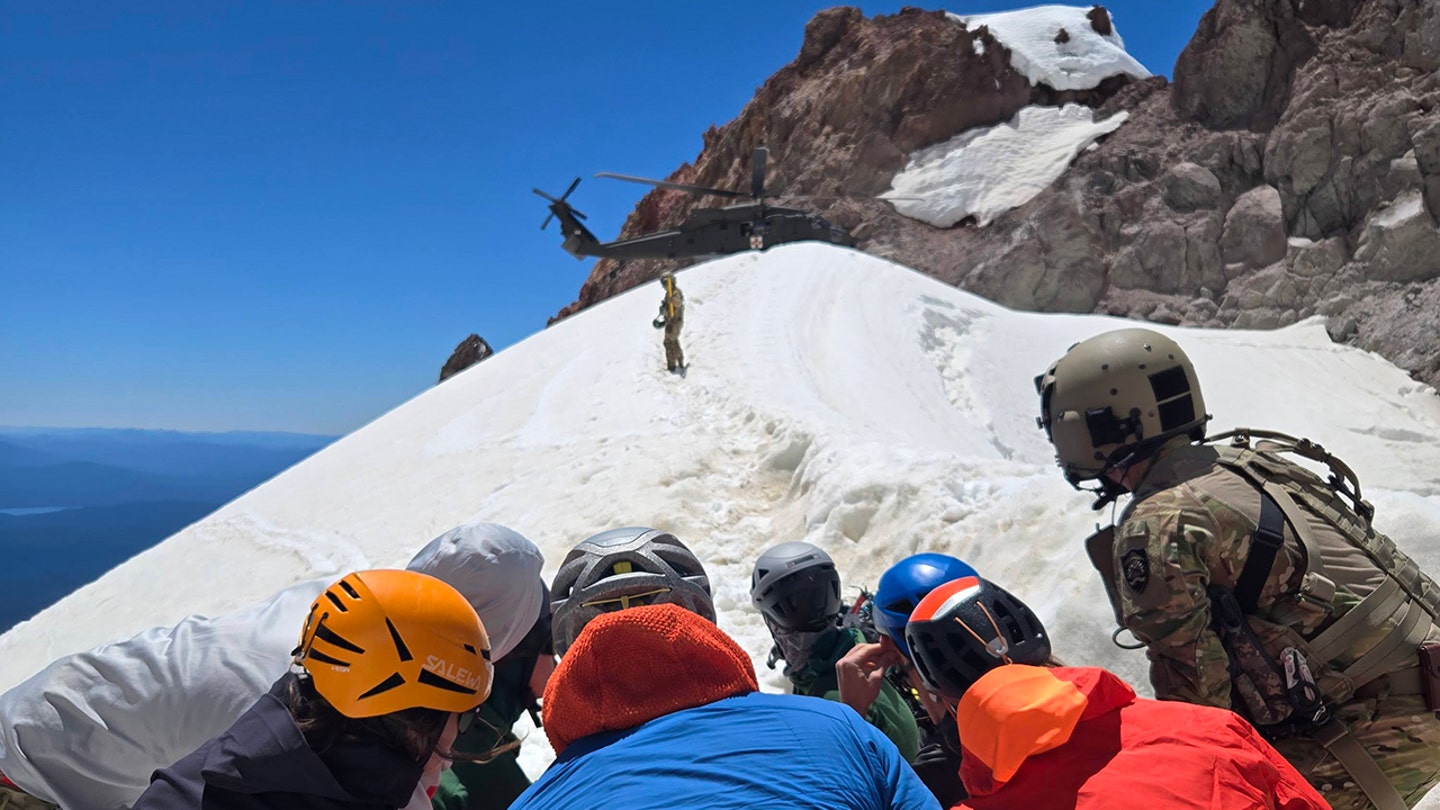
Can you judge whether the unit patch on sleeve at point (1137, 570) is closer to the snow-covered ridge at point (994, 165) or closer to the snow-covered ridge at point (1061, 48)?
the snow-covered ridge at point (994, 165)

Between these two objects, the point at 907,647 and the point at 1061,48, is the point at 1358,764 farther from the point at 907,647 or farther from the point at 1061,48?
the point at 1061,48

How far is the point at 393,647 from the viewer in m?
1.85

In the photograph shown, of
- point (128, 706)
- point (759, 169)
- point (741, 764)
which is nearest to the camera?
point (741, 764)

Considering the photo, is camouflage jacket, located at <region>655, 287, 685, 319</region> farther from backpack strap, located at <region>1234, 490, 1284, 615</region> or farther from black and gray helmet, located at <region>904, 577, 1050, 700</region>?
black and gray helmet, located at <region>904, 577, 1050, 700</region>

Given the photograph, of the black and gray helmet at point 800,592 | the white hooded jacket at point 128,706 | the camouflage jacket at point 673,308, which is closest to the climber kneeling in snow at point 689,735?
the white hooded jacket at point 128,706

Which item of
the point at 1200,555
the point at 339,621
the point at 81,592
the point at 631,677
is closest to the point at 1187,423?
the point at 1200,555

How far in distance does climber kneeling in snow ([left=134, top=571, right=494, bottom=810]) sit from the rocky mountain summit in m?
24.0

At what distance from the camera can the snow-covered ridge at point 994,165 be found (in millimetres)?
34281

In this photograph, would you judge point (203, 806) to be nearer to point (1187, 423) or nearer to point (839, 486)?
point (1187, 423)

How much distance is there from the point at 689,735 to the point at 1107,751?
752mm

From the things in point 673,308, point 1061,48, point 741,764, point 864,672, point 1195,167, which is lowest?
point 864,672

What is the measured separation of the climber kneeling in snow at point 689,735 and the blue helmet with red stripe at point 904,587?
111 centimetres

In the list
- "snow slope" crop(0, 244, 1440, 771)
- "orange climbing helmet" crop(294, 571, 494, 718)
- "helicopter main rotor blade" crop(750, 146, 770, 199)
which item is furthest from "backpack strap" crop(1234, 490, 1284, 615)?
"helicopter main rotor blade" crop(750, 146, 770, 199)

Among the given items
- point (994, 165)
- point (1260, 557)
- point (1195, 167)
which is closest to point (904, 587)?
point (1260, 557)
